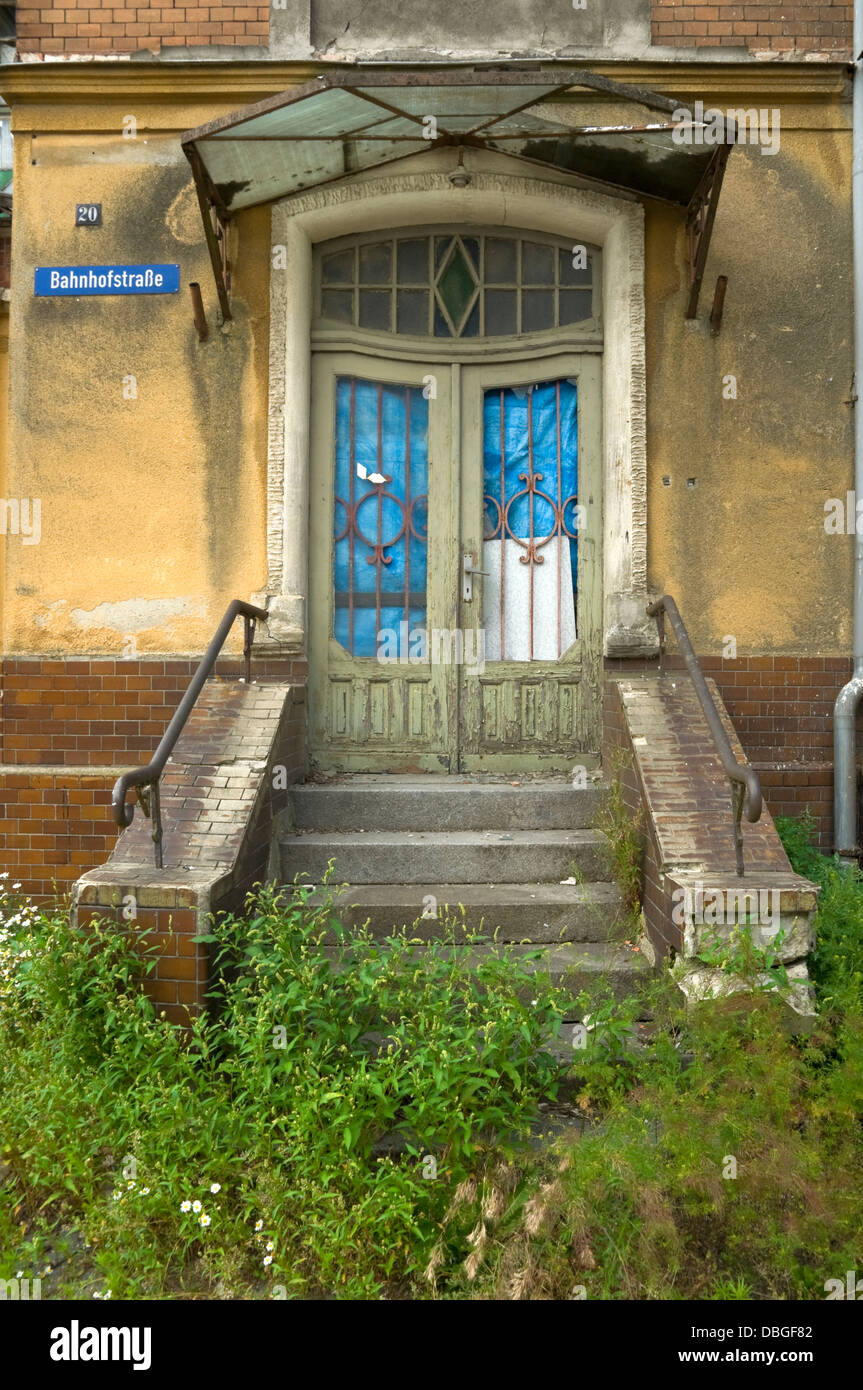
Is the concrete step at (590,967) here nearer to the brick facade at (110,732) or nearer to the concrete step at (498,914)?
the concrete step at (498,914)

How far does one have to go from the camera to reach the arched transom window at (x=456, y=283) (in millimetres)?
6219

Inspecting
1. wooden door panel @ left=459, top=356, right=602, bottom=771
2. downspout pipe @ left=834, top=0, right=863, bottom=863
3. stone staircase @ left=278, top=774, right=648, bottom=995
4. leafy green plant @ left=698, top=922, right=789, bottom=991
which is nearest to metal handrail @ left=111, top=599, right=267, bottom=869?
stone staircase @ left=278, top=774, right=648, bottom=995

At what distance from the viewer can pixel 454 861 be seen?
16.4 ft

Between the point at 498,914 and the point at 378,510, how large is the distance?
2707 millimetres

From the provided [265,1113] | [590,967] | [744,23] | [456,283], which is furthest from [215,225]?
[265,1113]

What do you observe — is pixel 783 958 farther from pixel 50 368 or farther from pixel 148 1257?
pixel 50 368

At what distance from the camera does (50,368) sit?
231 inches

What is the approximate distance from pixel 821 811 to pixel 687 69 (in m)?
4.17

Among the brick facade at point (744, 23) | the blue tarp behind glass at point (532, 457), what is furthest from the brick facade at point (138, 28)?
the blue tarp behind glass at point (532, 457)

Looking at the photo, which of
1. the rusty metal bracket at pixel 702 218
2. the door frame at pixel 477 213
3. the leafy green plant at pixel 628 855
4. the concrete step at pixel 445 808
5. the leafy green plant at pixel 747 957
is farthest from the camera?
the door frame at pixel 477 213

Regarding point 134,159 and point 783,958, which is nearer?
point 783,958

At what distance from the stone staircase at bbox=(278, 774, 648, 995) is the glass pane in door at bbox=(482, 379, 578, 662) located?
959mm

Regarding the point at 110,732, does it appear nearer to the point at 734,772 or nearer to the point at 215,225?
the point at 215,225
